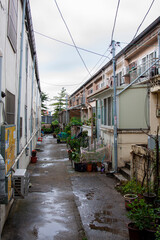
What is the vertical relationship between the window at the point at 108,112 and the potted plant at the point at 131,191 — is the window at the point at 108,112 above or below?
above

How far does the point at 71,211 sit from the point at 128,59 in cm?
1395

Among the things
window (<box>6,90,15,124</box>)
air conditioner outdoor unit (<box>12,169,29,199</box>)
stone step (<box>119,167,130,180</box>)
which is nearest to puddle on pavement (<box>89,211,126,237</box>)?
air conditioner outdoor unit (<box>12,169,29,199</box>)

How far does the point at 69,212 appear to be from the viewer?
6363mm

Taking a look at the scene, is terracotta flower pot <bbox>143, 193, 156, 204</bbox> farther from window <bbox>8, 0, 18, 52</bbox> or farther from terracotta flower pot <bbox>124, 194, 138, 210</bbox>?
window <bbox>8, 0, 18, 52</bbox>

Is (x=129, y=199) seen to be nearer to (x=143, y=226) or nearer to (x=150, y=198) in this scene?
(x=150, y=198)

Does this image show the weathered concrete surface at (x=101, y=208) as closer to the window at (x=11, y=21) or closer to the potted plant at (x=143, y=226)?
the potted plant at (x=143, y=226)

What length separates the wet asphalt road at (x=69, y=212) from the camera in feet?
16.6

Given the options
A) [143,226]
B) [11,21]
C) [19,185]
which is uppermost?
[11,21]

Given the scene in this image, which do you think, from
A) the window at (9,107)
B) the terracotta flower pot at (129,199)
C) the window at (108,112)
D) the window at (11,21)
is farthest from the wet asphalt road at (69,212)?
the window at (11,21)

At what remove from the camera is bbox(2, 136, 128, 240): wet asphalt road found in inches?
→ 199

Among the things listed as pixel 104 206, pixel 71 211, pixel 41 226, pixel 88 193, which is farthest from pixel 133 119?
pixel 41 226

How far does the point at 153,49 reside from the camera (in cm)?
1357

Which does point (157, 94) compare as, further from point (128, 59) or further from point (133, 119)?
point (128, 59)

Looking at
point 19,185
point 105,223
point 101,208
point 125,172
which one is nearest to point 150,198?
point 105,223
